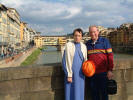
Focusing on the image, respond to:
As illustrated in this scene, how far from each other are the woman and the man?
7.3 inches

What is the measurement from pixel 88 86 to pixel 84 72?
0.79 metres

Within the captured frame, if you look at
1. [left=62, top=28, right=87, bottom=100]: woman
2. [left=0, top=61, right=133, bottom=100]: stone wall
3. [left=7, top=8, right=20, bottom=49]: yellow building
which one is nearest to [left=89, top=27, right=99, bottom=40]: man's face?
[left=62, top=28, right=87, bottom=100]: woman

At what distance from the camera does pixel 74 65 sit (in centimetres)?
318

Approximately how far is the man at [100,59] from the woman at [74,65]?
186mm

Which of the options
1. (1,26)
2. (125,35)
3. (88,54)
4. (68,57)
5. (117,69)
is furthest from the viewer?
(125,35)

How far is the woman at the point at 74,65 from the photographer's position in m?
3.16

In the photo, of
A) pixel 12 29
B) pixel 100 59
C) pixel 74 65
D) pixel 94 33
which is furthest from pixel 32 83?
pixel 12 29

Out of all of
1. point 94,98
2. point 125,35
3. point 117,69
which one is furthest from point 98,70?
point 125,35

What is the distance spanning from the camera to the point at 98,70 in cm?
335

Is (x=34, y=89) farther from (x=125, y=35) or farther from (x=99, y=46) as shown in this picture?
(x=125, y=35)

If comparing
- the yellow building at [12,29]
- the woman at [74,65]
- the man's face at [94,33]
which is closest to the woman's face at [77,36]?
the woman at [74,65]

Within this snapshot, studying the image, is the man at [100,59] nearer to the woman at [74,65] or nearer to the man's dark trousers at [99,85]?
the man's dark trousers at [99,85]

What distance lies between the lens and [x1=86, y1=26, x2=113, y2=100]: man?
331 cm

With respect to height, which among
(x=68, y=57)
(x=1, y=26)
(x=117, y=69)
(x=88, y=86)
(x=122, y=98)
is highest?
(x=1, y=26)
